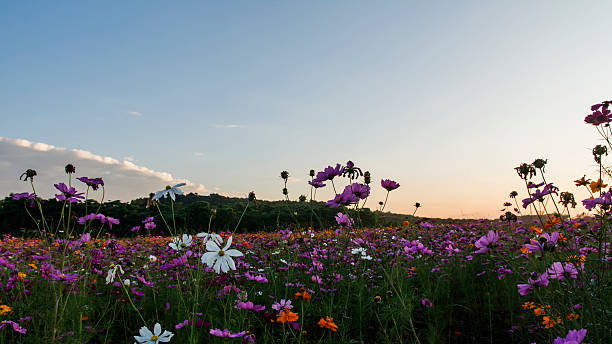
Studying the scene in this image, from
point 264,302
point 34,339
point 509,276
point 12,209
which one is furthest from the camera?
point 12,209

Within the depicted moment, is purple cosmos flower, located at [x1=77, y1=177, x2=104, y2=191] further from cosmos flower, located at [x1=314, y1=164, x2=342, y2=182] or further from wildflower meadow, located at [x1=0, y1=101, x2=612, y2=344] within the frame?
cosmos flower, located at [x1=314, y1=164, x2=342, y2=182]

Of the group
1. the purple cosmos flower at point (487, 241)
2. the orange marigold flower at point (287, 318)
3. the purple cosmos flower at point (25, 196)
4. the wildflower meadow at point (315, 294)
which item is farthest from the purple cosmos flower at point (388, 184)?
the purple cosmos flower at point (25, 196)

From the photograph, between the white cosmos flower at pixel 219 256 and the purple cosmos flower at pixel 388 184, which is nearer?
the white cosmos flower at pixel 219 256

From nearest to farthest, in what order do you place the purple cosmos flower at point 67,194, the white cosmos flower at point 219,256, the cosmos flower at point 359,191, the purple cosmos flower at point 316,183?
the white cosmos flower at point 219,256 < the purple cosmos flower at point 67,194 < the cosmos flower at point 359,191 < the purple cosmos flower at point 316,183

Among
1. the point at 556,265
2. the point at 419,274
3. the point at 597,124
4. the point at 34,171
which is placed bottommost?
the point at 419,274

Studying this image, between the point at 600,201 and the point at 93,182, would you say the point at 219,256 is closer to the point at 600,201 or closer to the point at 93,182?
the point at 93,182

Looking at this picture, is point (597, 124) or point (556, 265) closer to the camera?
point (556, 265)

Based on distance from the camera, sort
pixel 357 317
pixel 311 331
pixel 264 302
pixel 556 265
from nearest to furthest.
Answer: pixel 556 265, pixel 311 331, pixel 357 317, pixel 264 302

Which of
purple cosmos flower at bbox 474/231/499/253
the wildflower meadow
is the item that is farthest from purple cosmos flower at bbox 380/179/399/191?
purple cosmos flower at bbox 474/231/499/253

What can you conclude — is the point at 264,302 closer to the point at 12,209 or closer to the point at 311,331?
the point at 311,331

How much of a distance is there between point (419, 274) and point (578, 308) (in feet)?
6.13

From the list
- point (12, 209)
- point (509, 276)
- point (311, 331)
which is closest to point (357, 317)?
point (311, 331)

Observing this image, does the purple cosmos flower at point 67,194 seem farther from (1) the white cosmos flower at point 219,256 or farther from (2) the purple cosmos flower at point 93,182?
(1) the white cosmos flower at point 219,256

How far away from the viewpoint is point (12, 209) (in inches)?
475
